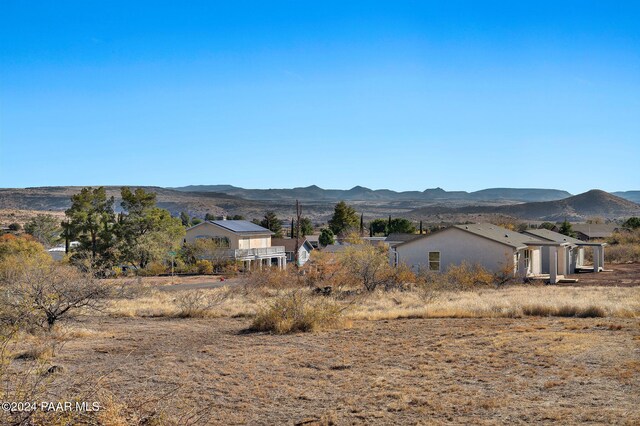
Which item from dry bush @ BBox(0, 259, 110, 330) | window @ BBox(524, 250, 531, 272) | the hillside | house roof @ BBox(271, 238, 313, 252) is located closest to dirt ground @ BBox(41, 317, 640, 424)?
dry bush @ BBox(0, 259, 110, 330)

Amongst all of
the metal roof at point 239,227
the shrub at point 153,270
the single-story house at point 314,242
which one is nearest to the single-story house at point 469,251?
the shrub at point 153,270

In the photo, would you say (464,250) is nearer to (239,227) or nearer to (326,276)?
(326,276)

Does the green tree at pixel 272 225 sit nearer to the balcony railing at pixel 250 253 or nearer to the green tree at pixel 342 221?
the green tree at pixel 342 221

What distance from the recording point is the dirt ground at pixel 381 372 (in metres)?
11.3

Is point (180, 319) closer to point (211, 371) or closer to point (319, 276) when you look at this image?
point (211, 371)

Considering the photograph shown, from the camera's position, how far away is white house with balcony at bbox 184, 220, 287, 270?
6925 cm

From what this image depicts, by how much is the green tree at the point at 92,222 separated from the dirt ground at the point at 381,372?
1390 inches

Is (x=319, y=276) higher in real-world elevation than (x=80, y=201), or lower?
lower

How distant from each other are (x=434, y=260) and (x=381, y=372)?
33589mm

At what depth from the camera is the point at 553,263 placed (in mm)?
46500

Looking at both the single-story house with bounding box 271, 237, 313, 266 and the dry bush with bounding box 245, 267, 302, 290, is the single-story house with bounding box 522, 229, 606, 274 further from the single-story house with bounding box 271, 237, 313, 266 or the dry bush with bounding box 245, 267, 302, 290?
the single-story house with bounding box 271, 237, 313, 266

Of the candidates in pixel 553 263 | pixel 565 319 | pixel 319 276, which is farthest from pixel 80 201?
pixel 565 319

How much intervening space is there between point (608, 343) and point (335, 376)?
7.81 meters

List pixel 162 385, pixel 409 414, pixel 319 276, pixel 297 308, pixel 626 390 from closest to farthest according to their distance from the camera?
pixel 409 414 < pixel 626 390 < pixel 162 385 < pixel 297 308 < pixel 319 276
